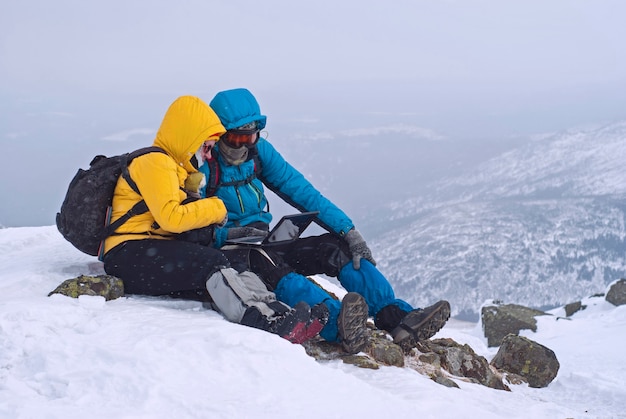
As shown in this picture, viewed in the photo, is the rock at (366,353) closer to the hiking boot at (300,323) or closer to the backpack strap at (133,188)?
the hiking boot at (300,323)

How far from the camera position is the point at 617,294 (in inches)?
1152

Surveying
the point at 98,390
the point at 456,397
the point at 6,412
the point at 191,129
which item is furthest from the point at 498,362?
the point at 6,412

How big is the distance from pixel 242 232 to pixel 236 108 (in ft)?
4.69

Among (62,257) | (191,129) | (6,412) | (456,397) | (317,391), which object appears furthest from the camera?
(62,257)

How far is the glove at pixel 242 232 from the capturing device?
262 inches

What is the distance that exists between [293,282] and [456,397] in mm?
2025

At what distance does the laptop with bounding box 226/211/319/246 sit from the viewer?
22.5 feet

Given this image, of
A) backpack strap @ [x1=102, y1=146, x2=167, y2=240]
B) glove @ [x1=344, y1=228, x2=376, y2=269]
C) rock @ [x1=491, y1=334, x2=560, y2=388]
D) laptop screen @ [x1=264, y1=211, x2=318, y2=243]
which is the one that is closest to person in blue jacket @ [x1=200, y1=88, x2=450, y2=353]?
glove @ [x1=344, y1=228, x2=376, y2=269]

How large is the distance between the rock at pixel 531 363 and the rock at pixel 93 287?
5260mm

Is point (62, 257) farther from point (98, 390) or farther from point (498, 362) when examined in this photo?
point (498, 362)

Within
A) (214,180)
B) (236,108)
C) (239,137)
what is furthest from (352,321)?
(236,108)

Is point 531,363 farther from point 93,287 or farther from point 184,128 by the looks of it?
point 93,287

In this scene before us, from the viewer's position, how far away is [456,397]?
16.7ft

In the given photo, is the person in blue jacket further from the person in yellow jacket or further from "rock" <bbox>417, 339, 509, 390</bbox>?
"rock" <bbox>417, 339, 509, 390</bbox>
